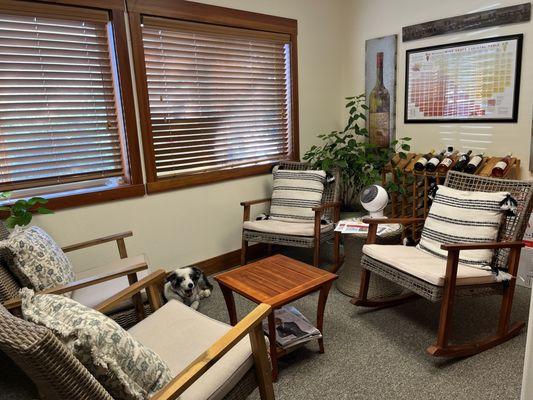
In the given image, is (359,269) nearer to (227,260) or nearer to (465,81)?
(227,260)

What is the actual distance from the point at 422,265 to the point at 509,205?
22.6 inches

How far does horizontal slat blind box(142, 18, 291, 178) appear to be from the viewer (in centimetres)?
291

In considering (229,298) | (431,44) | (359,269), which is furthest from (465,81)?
(229,298)

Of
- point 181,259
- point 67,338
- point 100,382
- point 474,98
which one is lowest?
point 181,259

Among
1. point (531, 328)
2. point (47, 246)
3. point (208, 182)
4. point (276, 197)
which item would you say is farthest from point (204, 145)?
point (531, 328)

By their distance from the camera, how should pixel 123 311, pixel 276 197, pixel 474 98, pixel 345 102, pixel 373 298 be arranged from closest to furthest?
1. pixel 123 311
2. pixel 373 298
3. pixel 474 98
4. pixel 276 197
5. pixel 345 102

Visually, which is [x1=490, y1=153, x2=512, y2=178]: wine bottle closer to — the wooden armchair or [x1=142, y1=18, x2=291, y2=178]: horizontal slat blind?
[x1=142, y1=18, x2=291, y2=178]: horizontal slat blind

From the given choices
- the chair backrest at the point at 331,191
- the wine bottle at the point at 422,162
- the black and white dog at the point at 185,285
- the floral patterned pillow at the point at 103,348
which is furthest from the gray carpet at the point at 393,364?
the wine bottle at the point at 422,162

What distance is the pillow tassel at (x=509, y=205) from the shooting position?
2119 mm

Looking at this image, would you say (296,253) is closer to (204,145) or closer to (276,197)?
(276,197)

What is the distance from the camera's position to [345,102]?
160 inches

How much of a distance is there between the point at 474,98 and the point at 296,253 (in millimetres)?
1969

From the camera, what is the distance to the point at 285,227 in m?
3.10

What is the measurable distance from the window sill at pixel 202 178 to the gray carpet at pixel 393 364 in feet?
3.47
